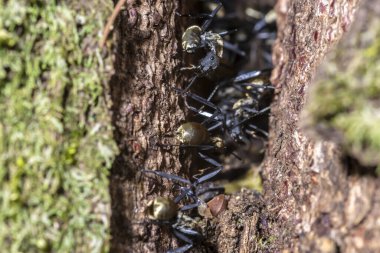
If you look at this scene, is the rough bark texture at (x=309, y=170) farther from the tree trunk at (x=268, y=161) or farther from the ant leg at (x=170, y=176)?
the ant leg at (x=170, y=176)

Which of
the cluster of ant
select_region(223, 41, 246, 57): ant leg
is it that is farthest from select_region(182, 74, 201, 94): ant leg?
select_region(223, 41, 246, 57): ant leg

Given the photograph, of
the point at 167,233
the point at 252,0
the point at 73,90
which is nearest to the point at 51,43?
the point at 73,90

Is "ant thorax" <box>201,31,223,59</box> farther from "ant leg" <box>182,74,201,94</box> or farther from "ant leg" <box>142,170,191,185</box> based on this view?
"ant leg" <box>142,170,191,185</box>

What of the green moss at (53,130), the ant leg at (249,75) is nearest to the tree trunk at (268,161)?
the green moss at (53,130)

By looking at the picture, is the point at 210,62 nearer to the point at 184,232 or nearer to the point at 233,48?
the point at 233,48

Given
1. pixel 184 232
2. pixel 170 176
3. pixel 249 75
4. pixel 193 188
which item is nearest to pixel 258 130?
pixel 249 75

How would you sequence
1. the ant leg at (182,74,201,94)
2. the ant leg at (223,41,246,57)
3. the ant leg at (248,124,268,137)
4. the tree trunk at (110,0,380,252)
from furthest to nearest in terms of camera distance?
1. the ant leg at (223,41,246,57)
2. the ant leg at (248,124,268,137)
3. the ant leg at (182,74,201,94)
4. the tree trunk at (110,0,380,252)

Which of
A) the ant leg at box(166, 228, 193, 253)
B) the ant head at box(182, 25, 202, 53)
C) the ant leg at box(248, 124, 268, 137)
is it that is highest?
the ant head at box(182, 25, 202, 53)
